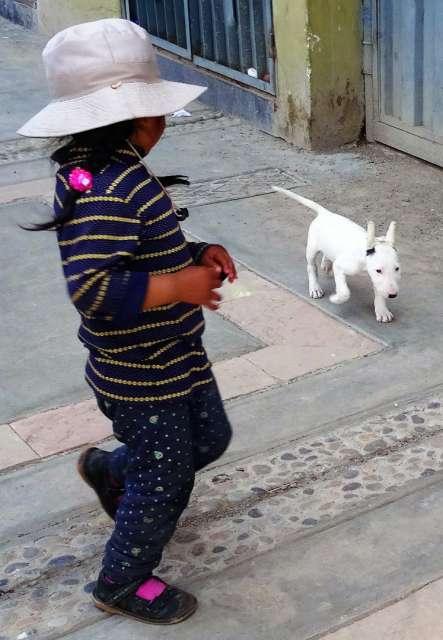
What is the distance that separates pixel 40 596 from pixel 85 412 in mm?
1153

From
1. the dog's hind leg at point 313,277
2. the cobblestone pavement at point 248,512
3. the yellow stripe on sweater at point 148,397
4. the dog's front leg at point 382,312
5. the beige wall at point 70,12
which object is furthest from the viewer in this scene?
the beige wall at point 70,12

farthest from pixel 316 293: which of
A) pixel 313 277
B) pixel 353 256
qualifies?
pixel 353 256

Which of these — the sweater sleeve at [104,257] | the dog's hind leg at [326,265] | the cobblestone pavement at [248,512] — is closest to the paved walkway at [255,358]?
the dog's hind leg at [326,265]

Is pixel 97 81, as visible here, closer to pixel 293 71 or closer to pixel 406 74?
pixel 406 74

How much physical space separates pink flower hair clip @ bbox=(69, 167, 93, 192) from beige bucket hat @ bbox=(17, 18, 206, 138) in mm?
106

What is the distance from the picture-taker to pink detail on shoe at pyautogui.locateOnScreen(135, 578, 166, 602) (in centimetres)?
308

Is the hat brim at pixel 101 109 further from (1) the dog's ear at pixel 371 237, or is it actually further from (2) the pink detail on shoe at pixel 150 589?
(1) the dog's ear at pixel 371 237

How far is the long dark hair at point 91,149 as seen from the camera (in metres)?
2.73

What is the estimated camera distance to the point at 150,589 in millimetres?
3094

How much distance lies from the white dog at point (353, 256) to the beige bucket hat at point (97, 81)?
205cm

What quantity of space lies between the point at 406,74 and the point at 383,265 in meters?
2.52

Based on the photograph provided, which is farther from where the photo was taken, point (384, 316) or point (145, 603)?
point (384, 316)

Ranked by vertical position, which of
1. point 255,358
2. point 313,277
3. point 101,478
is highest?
point 101,478

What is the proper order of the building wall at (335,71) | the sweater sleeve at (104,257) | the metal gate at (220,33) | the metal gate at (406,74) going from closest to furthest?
the sweater sleeve at (104,257), the metal gate at (406,74), the building wall at (335,71), the metal gate at (220,33)
